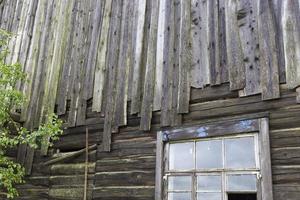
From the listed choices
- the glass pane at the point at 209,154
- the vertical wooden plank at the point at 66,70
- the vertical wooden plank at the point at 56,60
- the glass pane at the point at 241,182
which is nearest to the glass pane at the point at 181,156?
the glass pane at the point at 209,154

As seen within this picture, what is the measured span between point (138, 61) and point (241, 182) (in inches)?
114

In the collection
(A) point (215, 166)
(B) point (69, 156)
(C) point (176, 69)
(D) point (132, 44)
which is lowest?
(A) point (215, 166)

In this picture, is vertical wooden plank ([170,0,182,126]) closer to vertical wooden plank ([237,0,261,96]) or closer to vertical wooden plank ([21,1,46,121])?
vertical wooden plank ([237,0,261,96])

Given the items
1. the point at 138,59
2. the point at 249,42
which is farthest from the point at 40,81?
the point at 249,42

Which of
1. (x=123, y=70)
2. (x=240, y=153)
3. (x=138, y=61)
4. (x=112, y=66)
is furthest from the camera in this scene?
(x=112, y=66)

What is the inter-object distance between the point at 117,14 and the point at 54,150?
3.09 metres

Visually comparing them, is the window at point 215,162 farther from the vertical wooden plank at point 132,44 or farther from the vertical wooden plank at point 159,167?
the vertical wooden plank at point 132,44

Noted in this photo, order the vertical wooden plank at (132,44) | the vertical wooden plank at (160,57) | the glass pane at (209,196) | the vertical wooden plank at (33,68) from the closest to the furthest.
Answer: the glass pane at (209,196) → the vertical wooden plank at (160,57) → the vertical wooden plank at (132,44) → the vertical wooden plank at (33,68)

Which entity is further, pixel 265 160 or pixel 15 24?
pixel 15 24

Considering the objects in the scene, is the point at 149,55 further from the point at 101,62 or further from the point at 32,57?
the point at 32,57

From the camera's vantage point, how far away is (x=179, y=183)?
5277mm

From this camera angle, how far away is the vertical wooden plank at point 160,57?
593 centimetres

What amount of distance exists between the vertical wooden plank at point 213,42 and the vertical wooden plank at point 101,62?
2.35 metres

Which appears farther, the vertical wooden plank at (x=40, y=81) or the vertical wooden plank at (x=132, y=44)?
the vertical wooden plank at (x=40, y=81)
